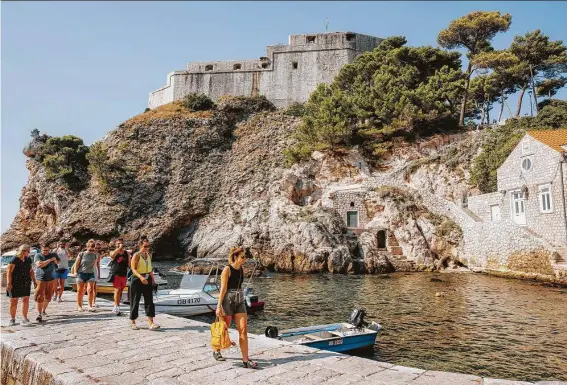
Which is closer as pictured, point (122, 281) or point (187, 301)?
point (122, 281)

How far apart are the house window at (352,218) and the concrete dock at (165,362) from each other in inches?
1076

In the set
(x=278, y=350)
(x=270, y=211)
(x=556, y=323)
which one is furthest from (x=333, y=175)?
(x=278, y=350)

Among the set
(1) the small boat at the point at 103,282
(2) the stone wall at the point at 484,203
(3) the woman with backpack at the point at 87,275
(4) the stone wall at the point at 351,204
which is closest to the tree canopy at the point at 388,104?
(4) the stone wall at the point at 351,204

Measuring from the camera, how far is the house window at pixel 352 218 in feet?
113

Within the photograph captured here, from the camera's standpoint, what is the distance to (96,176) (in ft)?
147

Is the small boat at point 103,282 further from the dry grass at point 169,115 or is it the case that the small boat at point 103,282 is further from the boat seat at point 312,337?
the dry grass at point 169,115

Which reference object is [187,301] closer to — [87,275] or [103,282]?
[87,275]

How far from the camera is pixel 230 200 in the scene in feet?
137

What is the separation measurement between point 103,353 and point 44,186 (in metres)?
45.6

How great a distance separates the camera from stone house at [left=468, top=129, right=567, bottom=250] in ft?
72.4

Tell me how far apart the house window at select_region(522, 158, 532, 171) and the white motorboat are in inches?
780

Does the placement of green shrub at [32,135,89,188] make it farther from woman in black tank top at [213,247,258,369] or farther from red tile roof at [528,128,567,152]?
red tile roof at [528,128,567,152]

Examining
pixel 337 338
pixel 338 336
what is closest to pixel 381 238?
pixel 338 336

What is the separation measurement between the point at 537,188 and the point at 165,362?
25.1 m
